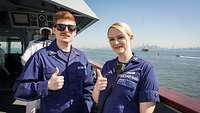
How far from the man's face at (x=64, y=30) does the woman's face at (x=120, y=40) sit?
14.5 inches

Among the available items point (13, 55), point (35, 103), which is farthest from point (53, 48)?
point (13, 55)

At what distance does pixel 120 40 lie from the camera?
228 centimetres

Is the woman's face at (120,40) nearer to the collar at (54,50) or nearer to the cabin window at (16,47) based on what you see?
the collar at (54,50)

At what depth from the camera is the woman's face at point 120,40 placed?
89.2 inches

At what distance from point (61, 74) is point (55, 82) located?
181 millimetres

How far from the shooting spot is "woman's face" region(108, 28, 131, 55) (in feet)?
7.44

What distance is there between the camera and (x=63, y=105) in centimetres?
244

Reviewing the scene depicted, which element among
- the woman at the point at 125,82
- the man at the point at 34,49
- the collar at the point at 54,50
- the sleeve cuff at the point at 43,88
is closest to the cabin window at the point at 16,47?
the man at the point at 34,49

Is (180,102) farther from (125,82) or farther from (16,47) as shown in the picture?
(16,47)

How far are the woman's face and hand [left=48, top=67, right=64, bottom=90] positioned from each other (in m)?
0.45

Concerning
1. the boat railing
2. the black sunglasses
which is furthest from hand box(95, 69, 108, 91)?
the boat railing

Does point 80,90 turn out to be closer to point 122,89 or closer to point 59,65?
point 59,65

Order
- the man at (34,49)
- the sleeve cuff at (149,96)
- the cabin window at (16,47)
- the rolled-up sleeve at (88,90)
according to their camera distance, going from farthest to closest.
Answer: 1. the cabin window at (16,47)
2. the man at (34,49)
3. the rolled-up sleeve at (88,90)
4. the sleeve cuff at (149,96)

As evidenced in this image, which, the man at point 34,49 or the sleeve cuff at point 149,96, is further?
the man at point 34,49
